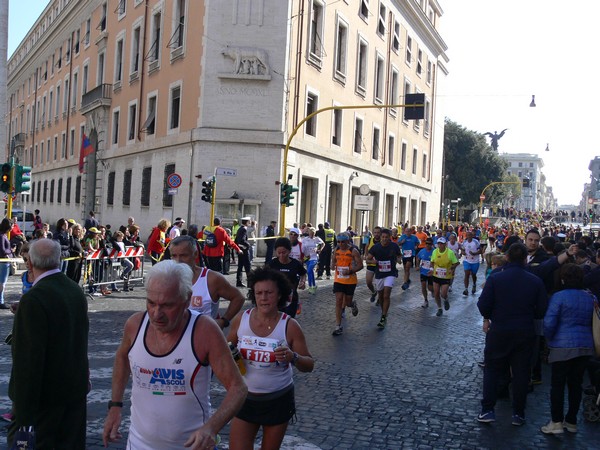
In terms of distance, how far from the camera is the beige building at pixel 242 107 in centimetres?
2545

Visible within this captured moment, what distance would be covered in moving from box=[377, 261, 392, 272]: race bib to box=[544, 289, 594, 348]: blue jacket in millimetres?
5581

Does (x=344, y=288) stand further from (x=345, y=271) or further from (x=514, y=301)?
(x=514, y=301)

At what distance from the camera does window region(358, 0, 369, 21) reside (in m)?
32.4

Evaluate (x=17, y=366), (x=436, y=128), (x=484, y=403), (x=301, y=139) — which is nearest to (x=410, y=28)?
(x=436, y=128)

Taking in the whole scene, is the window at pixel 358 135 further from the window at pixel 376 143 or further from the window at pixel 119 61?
the window at pixel 119 61

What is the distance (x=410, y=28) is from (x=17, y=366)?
4091 cm

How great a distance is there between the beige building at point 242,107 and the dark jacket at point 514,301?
43.4 ft

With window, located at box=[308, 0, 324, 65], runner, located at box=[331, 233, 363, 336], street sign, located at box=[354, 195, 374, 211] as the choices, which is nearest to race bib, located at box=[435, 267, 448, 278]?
runner, located at box=[331, 233, 363, 336]

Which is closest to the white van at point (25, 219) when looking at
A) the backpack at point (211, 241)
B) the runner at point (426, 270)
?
the backpack at point (211, 241)

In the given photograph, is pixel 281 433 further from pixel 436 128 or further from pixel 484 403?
pixel 436 128

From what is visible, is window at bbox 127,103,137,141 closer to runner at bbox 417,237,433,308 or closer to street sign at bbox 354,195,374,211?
street sign at bbox 354,195,374,211

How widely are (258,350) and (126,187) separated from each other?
29.9 m

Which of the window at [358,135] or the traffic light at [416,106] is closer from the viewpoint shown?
the traffic light at [416,106]

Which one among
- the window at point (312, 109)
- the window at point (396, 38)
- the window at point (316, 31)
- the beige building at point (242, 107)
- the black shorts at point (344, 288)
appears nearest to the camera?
the black shorts at point (344, 288)
